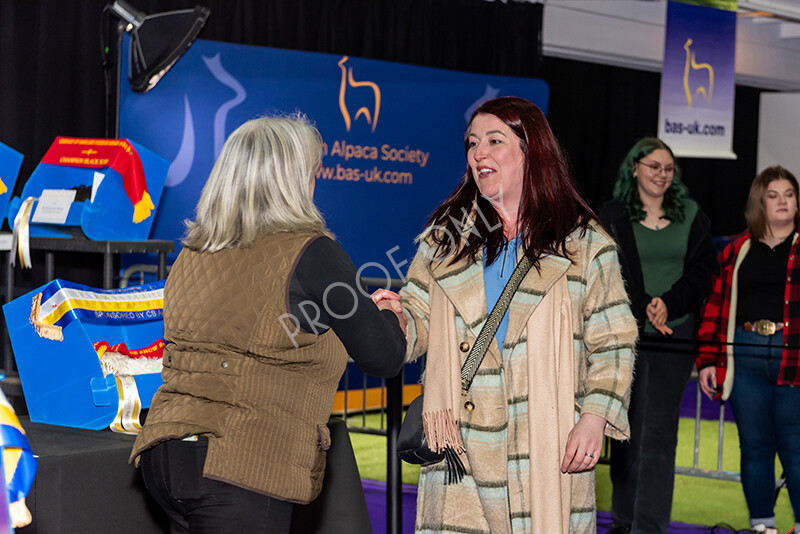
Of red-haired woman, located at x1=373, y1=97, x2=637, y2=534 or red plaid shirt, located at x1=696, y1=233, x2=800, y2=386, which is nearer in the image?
red-haired woman, located at x1=373, y1=97, x2=637, y2=534

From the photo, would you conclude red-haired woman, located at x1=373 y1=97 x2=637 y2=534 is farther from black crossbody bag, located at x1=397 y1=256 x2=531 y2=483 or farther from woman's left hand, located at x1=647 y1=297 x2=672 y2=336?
woman's left hand, located at x1=647 y1=297 x2=672 y2=336

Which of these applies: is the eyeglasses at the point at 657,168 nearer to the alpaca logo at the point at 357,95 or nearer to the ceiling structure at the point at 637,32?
the alpaca logo at the point at 357,95

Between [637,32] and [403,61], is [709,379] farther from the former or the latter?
[637,32]

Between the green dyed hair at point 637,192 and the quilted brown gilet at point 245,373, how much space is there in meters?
2.37

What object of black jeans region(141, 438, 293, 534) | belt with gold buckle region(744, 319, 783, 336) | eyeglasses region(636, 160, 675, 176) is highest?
eyeglasses region(636, 160, 675, 176)

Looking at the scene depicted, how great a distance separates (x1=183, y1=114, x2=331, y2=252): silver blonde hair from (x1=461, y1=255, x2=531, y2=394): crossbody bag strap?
416mm

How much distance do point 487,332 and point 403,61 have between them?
A: 5243mm

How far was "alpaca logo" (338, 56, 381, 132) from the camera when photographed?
6.04 meters

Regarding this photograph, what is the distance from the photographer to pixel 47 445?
7.12 feet

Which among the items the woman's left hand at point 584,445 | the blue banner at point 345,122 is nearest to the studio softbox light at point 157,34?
the blue banner at point 345,122

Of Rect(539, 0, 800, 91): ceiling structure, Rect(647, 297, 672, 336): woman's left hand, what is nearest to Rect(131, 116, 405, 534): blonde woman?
Rect(647, 297, 672, 336): woman's left hand

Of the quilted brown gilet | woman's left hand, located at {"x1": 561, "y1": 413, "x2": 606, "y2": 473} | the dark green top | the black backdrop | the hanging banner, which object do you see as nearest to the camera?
the quilted brown gilet

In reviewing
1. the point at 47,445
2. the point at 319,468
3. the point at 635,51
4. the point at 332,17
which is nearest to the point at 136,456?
the point at 319,468

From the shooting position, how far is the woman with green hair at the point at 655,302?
370cm
